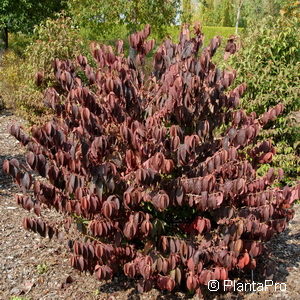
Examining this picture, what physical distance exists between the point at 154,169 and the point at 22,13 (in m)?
17.5

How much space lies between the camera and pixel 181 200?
3164 mm

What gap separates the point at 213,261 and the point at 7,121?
357 inches

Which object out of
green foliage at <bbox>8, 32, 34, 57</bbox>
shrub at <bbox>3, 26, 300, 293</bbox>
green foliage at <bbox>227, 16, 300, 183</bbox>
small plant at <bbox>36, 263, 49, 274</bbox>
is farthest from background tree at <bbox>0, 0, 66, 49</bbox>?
shrub at <bbox>3, 26, 300, 293</bbox>

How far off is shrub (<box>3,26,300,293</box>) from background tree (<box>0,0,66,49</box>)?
1610 cm

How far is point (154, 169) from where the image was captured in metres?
3.02

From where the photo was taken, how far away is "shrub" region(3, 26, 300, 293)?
3.11 m

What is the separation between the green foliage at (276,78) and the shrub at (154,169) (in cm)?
291

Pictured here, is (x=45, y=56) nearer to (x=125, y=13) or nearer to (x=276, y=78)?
(x=276, y=78)

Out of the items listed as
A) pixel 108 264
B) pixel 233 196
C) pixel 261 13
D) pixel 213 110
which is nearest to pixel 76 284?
pixel 108 264

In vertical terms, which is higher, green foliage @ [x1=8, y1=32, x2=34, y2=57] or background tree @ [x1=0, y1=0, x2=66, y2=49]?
background tree @ [x1=0, y1=0, x2=66, y2=49]

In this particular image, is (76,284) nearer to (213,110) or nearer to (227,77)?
(213,110)

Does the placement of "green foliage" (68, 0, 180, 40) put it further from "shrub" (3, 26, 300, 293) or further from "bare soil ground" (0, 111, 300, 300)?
"shrub" (3, 26, 300, 293)

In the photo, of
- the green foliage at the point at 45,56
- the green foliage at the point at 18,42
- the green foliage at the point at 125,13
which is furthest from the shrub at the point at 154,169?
the green foliage at the point at 18,42

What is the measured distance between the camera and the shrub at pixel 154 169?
3105 mm
